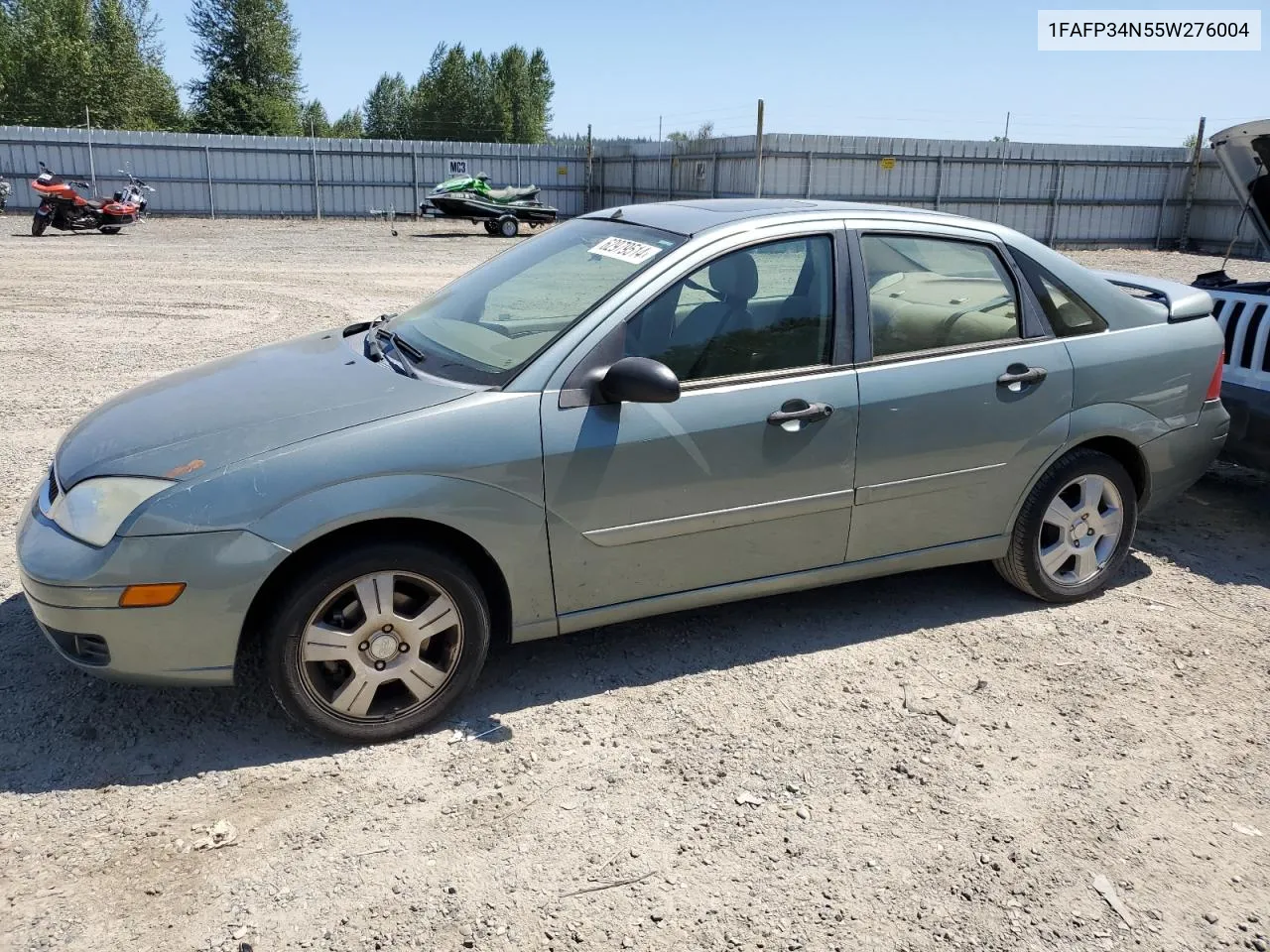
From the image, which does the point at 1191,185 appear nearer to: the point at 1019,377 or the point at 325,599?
the point at 1019,377

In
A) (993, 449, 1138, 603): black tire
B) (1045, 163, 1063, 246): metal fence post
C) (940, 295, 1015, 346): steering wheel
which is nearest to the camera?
(940, 295, 1015, 346): steering wheel

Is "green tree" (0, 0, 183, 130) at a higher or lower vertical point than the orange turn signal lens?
higher

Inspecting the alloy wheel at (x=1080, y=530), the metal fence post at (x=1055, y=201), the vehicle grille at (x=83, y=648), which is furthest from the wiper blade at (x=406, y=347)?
the metal fence post at (x=1055, y=201)

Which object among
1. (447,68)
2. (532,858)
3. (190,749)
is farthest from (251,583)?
(447,68)

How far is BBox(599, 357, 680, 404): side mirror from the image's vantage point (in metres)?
3.41

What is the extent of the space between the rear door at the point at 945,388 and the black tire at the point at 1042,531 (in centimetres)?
12

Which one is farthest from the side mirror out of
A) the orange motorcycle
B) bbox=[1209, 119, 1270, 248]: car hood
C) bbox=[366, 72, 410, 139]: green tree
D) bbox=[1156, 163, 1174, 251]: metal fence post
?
bbox=[366, 72, 410, 139]: green tree

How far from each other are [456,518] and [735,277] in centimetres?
141

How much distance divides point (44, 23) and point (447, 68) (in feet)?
86.6

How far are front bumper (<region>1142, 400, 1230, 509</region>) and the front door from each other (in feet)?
5.40

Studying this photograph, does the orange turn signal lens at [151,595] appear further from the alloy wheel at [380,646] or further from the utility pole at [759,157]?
the utility pole at [759,157]

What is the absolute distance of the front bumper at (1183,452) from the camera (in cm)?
464

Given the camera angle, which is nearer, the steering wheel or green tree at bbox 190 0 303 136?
the steering wheel

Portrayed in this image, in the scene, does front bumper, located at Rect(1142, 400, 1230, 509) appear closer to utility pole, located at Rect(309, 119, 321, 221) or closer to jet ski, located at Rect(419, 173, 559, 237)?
jet ski, located at Rect(419, 173, 559, 237)
